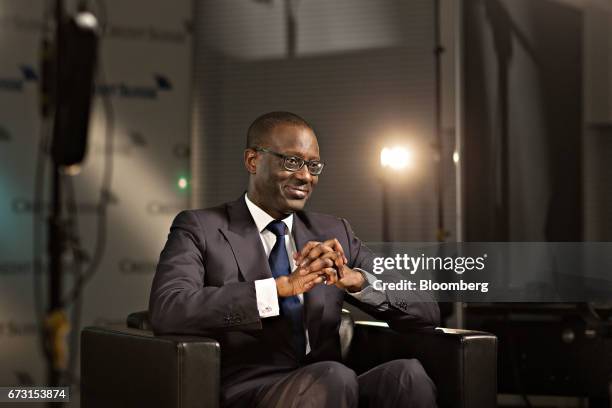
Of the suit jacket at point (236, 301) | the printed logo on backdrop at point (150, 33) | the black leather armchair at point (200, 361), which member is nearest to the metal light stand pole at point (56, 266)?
the black leather armchair at point (200, 361)

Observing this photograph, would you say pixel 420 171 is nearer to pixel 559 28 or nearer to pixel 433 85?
pixel 433 85

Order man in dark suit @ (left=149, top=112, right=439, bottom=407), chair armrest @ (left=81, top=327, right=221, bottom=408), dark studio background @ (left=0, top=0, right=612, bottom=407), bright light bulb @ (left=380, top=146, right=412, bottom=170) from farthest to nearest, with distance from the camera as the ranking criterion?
1. bright light bulb @ (left=380, top=146, right=412, bottom=170)
2. dark studio background @ (left=0, top=0, right=612, bottom=407)
3. man in dark suit @ (left=149, top=112, right=439, bottom=407)
4. chair armrest @ (left=81, top=327, right=221, bottom=408)


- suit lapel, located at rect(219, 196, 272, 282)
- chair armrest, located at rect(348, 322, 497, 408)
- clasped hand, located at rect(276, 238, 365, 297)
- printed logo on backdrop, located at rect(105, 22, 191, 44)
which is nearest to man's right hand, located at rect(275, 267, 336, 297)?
clasped hand, located at rect(276, 238, 365, 297)

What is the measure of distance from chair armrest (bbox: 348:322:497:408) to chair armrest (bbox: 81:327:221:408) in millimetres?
650

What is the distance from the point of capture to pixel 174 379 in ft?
6.77

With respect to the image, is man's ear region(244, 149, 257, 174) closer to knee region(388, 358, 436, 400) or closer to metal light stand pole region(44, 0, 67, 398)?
knee region(388, 358, 436, 400)

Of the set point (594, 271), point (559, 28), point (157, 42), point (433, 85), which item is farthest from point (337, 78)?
point (594, 271)

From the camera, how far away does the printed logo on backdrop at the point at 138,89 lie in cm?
447

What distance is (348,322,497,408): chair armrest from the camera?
91.1 inches

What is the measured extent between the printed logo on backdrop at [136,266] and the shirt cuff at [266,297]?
236 cm

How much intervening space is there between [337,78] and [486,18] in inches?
46.7

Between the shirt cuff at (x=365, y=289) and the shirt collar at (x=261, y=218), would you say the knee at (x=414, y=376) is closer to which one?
the shirt cuff at (x=365, y=289)

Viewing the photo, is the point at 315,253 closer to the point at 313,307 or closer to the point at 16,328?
the point at 313,307
